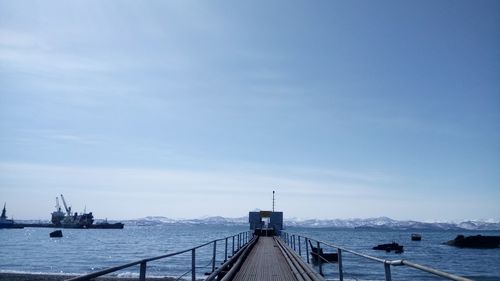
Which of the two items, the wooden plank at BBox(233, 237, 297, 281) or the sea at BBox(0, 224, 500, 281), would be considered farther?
the sea at BBox(0, 224, 500, 281)

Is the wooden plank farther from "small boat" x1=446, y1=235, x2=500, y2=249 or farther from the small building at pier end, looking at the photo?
"small boat" x1=446, y1=235, x2=500, y2=249

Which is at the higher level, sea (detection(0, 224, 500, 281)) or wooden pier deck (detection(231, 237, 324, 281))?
wooden pier deck (detection(231, 237, 324, 281))

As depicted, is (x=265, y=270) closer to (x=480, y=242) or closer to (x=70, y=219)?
(x=480, y=242)

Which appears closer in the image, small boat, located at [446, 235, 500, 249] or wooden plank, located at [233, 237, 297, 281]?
wooden plank, located at [233, 237, 297, 281]

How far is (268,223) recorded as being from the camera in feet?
131

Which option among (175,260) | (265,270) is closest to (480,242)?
(175,260)

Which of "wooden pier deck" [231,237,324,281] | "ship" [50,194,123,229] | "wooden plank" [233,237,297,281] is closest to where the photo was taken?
"wooden pier deck" [231,237,324,281]

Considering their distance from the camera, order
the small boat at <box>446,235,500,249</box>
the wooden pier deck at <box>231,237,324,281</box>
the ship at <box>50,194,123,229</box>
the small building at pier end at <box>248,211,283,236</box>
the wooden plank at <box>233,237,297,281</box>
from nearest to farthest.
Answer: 1. the wooden pier deck at <box>231,237,324,281</box>
2. the wooden plank at <box>233,237,297,281</box>
3. the small building at pier end at <box>248,211,283,236</box>
4. the small boat at <box>446,235,500,249</box>
5. the ship at <box>50,194,123,229</box>

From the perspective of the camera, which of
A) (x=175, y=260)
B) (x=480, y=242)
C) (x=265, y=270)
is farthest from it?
(x=480, y=242)

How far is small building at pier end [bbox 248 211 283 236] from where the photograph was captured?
120 feet

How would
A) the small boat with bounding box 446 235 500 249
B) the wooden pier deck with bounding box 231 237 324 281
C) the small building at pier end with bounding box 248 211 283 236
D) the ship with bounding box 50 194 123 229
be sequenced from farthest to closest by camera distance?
the ship with bounding box 50 194 123 229 < the small boat with bounding box 446 235 500 249 < the small building at pier end with bounding box 248 211 283 236 < the wooden pier deck with bounding box 231 237 324 281

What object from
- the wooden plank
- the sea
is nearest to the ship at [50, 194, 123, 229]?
the sea

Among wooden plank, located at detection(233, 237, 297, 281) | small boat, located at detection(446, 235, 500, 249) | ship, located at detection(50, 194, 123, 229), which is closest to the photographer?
wooden plank, located at detection(233, 237, 297, 281)

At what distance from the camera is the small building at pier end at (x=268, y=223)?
3647cm
